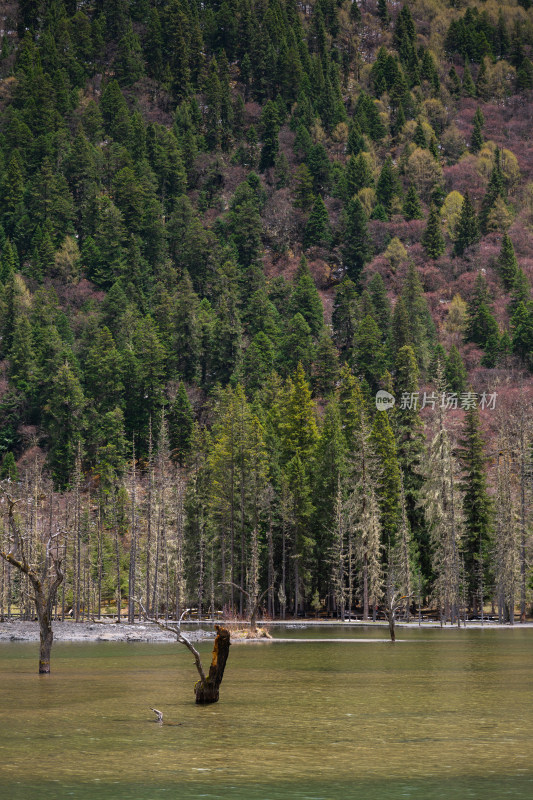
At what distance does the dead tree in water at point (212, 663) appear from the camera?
31.2 meters

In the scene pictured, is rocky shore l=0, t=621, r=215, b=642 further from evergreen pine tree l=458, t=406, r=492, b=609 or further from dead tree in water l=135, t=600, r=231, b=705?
dead tree in water l=135, t=600, r=231, b=705

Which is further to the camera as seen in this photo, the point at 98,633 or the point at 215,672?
the point at 98,633

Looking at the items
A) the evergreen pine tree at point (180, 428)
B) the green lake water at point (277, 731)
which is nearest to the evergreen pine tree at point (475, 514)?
the green lake water at point (277, 731)

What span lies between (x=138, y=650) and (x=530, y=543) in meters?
36.4

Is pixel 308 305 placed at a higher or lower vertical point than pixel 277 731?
higher

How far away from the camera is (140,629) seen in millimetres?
82562

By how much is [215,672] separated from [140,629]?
5045 cm

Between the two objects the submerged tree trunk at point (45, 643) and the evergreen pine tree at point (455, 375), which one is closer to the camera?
the submerged tree trunk at point (45, 643)

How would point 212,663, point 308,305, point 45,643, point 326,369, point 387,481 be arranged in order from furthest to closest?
point 308,305
point 326,369
point 387,481
point 45,643
point 212,663

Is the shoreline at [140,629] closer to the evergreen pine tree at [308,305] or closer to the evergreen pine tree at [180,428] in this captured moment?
the evergreen pine tree at [180,428]

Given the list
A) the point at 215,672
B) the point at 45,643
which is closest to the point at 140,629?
the point at 45,643

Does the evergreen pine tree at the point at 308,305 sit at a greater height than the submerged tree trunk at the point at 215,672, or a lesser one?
greater

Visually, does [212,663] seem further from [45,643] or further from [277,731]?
[45,643]

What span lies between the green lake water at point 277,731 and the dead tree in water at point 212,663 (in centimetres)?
51
